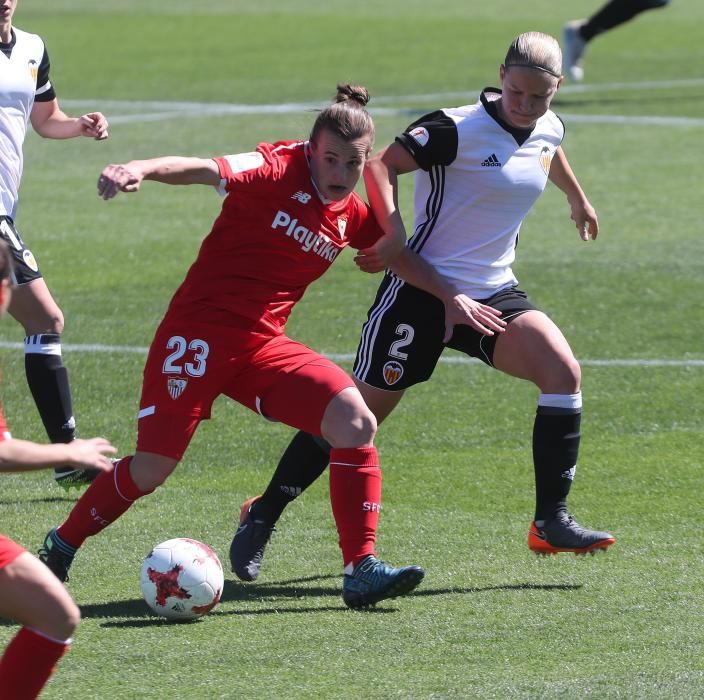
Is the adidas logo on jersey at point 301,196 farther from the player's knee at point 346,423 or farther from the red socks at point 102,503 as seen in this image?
the red socks at point 102,503

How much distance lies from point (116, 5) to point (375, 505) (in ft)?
100.0

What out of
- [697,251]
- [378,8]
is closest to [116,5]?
[378,8]

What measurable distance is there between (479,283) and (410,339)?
386mm

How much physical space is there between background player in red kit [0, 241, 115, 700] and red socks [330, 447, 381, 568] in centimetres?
173

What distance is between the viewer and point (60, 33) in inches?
1145

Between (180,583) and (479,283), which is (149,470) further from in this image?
(479,283)

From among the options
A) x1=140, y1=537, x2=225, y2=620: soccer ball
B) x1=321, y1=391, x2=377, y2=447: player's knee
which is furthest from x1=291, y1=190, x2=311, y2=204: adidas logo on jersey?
x1=140, y1=537, x2=225, y2=620: soccer ball

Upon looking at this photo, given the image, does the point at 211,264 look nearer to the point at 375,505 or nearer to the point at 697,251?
the point at 375,505

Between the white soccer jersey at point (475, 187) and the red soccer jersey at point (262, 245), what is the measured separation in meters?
0.63

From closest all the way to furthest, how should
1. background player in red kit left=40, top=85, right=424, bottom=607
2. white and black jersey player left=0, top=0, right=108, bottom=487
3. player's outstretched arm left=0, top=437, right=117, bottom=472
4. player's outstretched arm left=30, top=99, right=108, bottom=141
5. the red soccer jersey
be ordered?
player's outstretched arm left=0, top=437, right=117, bottom=472, background player in red kit left=40, top=85, right=424, bottom=607, the red soccer jersey, white and black jersey player left=0, top=0, right=108, bottom=487, player's outstretched arm left=30, top=99, right=108, bottom=141

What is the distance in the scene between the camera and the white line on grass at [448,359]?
9914 millimetres

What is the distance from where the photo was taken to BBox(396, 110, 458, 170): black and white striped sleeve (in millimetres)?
6555

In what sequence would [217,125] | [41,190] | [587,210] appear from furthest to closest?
[217,125]
[41,190]
[587,210]

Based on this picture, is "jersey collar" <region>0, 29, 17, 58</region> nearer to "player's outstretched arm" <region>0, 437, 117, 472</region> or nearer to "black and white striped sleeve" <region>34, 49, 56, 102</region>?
"black and white striped sleeve" <region>34, 49, 56, 102</region>
